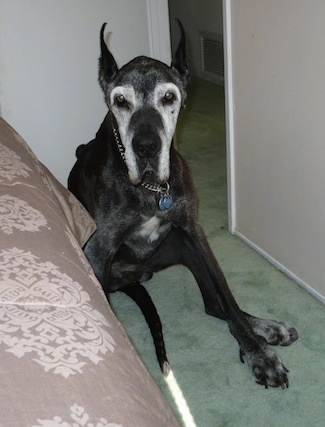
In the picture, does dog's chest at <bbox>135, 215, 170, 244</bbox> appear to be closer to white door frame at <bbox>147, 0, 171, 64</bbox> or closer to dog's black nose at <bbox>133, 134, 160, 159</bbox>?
dog's black nose at <bbox>133, 134, 160, 159</bbox>

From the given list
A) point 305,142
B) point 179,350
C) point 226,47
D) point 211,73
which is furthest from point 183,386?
point 211,73

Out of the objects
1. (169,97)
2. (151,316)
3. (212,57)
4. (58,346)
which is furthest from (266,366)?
(212,57)

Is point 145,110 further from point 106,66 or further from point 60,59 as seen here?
point 60,59

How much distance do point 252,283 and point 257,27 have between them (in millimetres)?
1042

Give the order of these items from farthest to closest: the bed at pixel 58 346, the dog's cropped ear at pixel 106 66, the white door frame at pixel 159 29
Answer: the white door frame at pixel 159 29 < the dog's cropped ear at pixel 106 66 < the bed at pixel 58 346

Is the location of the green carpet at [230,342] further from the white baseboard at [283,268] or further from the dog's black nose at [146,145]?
the dog's black nose at [146,145]

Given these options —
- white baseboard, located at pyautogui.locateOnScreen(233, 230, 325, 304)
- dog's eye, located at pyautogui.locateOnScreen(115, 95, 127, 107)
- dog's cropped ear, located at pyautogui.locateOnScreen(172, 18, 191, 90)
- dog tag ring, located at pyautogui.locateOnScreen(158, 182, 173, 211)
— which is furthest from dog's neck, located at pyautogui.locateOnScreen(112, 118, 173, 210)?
white baseboard, located at pyautogui.locateOnScreen(233, 230, 325, 304)

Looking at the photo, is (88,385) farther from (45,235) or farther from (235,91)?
(235,91)

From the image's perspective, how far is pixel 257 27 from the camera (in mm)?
2398

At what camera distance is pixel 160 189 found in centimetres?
208

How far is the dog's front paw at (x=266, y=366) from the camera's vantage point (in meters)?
1.98

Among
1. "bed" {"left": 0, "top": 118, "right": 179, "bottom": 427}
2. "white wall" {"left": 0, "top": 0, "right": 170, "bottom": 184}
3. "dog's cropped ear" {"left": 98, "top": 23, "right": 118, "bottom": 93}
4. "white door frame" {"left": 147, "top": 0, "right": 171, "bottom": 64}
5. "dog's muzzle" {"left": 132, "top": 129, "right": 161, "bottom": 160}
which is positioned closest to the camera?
"bed" {"left": 0, "top": 118, "right": 179, "bottom": 427}

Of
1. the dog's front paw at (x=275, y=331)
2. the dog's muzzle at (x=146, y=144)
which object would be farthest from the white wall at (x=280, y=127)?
the dog's muzzle at (x=146, y=144)

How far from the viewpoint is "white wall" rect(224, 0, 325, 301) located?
214 cm
